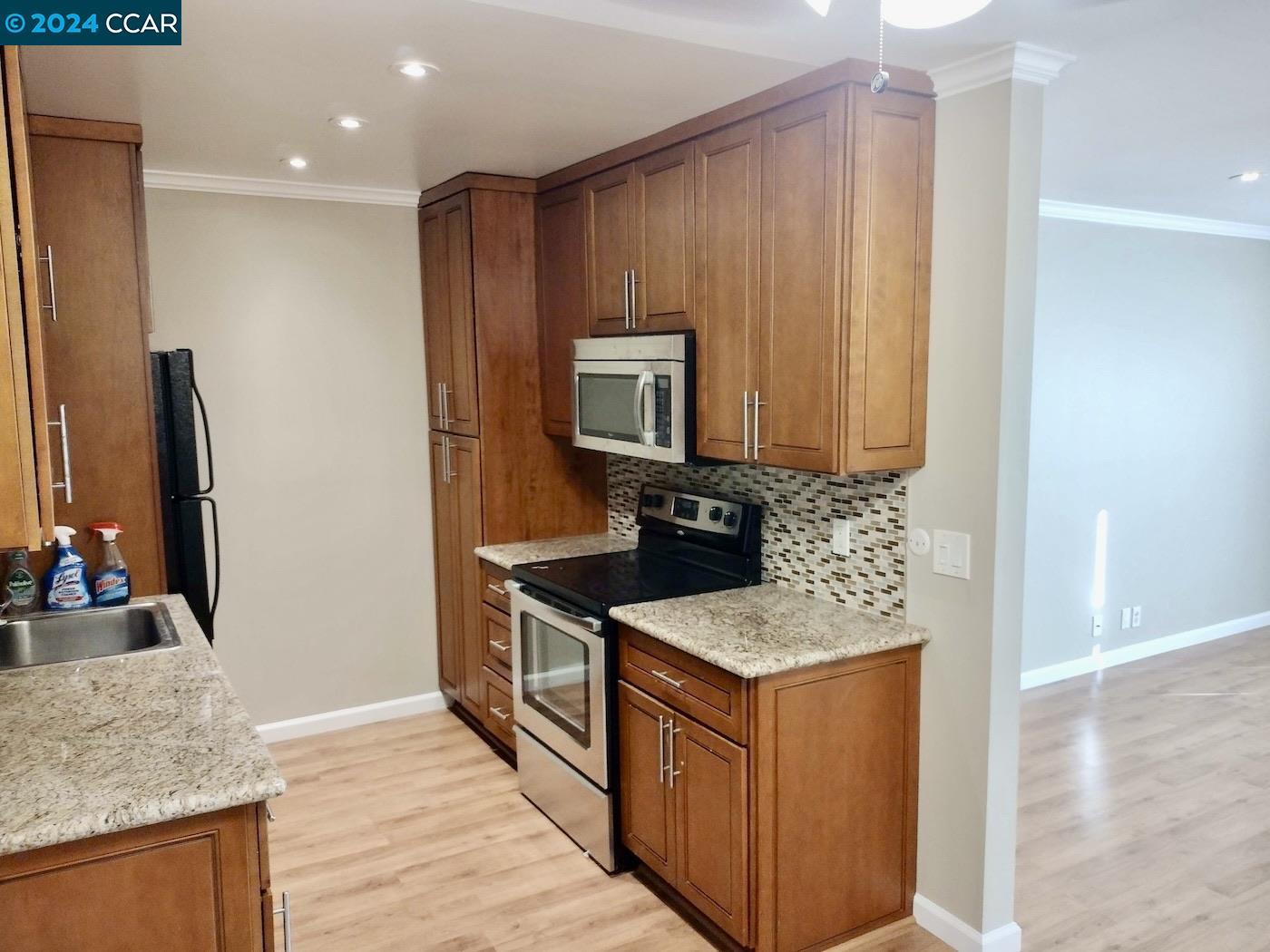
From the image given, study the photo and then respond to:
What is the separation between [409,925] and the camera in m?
2.72

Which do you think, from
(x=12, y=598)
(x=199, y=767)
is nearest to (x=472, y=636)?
(x=12, y=598)

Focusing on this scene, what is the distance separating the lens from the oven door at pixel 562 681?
2.92 meters

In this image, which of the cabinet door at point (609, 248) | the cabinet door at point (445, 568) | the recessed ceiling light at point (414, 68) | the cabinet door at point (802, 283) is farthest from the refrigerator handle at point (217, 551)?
the cabinet door at point (802, 283)

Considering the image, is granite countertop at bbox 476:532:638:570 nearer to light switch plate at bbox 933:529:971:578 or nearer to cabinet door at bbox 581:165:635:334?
A: cabinet door at bbox 581:165:635:334

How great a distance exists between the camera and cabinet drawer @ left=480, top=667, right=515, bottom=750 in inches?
146

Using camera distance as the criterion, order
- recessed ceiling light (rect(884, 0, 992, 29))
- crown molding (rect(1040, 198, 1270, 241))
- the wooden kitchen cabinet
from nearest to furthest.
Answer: recessed ceiling light (rect(884, 0, 992, 29)), the wooden kitchen cabinet, crown molding (rect(1040, 198, 1270, 241))

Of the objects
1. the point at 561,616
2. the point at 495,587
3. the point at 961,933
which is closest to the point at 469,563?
the point at 495,587

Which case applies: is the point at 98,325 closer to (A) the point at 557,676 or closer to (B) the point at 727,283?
(A) the point at 557,676

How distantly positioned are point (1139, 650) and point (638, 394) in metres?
3.66

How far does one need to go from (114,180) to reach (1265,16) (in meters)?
3.11

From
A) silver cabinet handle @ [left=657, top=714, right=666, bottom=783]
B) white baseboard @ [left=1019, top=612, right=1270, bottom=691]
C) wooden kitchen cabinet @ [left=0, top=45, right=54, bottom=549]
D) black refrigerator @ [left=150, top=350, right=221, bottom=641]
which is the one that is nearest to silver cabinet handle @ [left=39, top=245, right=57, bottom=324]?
black refrigerator @ [left=150, top=350, right=221, bottom=641]

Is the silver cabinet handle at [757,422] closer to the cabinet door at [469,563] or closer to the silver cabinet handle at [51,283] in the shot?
the cabinet door at [469,563]

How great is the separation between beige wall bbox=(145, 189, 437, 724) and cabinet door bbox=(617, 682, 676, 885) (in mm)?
1786

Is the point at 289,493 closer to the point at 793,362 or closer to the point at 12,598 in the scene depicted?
the point at 12,598
